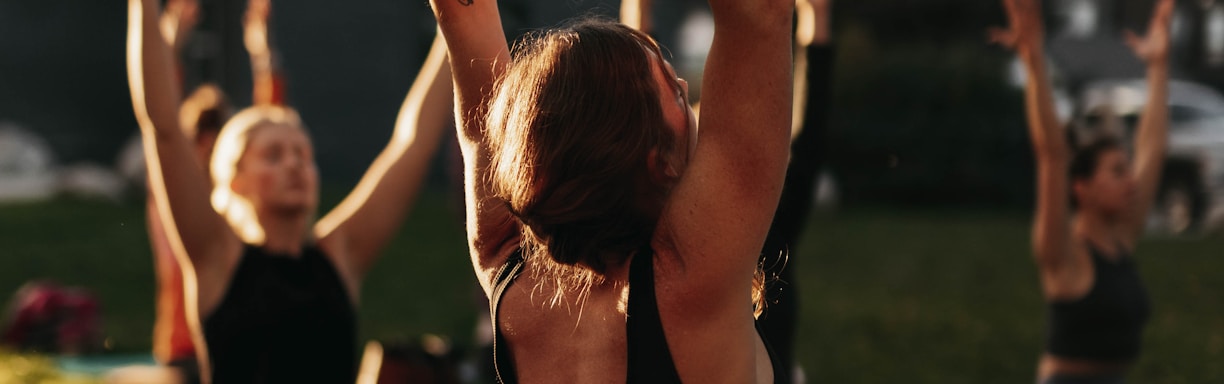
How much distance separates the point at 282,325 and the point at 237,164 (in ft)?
2.24

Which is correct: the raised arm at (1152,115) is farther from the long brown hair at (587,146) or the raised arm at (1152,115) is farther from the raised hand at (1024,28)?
the long brown hair at (587,146)

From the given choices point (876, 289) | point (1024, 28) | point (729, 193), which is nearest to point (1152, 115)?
point (1024, 28)

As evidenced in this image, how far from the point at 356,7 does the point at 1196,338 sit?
17.3m

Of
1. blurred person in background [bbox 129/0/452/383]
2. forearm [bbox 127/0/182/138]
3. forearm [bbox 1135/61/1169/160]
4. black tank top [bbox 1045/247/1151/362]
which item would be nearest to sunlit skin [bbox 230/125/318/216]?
blurred person in background [bbox 129/0/452/383]

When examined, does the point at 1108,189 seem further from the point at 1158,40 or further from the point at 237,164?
the point at 237,164

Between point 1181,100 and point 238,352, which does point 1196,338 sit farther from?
point 1181,100

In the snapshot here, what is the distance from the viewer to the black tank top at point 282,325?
3.95 meters

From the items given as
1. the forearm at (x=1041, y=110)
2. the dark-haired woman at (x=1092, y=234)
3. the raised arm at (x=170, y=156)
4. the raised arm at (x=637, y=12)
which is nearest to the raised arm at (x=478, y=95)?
the raised arm at (x=637, y=12)

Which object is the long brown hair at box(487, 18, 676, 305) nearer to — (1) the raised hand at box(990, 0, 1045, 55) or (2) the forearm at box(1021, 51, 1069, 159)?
(1) the raised hand at box(990, 0, 1045, 55)

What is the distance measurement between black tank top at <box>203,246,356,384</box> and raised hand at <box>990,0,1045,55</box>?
2.25m

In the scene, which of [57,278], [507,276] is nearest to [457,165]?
[507,276]

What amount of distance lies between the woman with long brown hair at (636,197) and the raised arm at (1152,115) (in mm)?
4145

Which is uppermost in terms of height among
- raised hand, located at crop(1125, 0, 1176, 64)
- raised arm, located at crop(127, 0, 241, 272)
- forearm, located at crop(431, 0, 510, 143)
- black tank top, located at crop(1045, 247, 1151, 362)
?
forearm, located at crop(431, 0, 510, 143)

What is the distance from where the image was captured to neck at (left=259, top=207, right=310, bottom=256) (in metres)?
4.23
